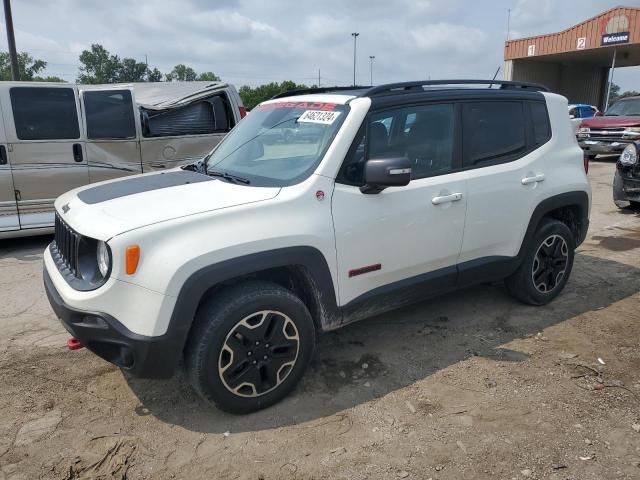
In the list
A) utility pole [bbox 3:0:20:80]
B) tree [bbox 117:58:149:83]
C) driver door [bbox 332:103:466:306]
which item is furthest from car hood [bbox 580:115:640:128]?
tree [bbox 117:58:149:83]

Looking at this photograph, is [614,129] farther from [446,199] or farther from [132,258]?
[132,258]

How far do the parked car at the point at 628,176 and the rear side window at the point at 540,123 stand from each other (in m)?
4.51

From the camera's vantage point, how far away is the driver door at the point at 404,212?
10.6ft

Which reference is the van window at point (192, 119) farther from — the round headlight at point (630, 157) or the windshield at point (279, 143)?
the round headlight at point (630, 157)

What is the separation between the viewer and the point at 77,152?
274 inches

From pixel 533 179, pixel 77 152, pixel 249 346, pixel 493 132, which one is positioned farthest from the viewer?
pixel 77 152

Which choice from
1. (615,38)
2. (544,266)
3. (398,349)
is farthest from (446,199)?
(615,38)

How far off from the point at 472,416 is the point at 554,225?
6.87 feet

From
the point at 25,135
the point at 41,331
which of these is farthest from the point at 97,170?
the point at 41,331

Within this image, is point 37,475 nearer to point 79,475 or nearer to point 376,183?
point 79,475

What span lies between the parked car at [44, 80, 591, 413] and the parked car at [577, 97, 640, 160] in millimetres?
11352

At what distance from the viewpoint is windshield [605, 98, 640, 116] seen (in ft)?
47.8

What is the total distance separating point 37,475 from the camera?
2602 millimetres

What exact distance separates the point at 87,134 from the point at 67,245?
4390 mm
